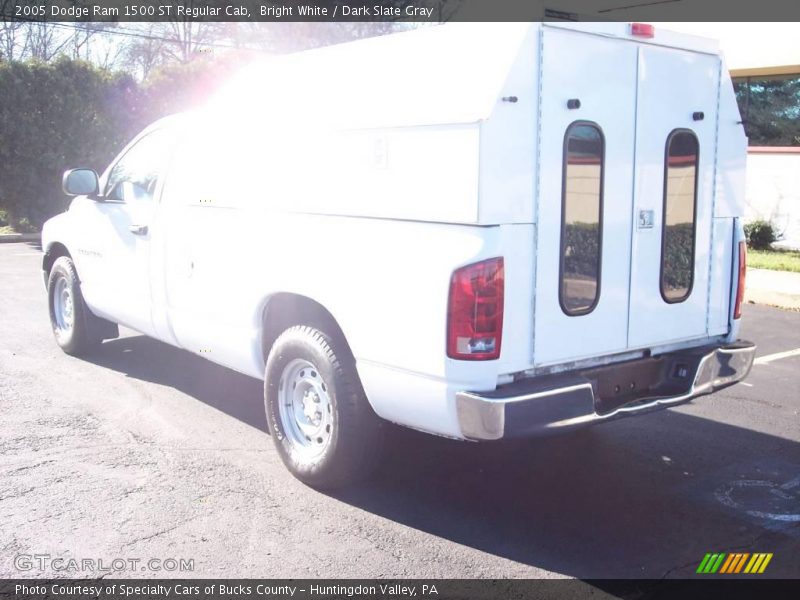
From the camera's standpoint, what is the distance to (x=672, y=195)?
4855 millimetres

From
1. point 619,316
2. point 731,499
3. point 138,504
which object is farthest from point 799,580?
point 138,504

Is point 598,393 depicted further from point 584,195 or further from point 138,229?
point 138,229

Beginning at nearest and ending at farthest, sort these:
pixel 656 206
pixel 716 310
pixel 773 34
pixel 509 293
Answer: pixel 509 293 → pixel 656 206 → pixel 716 310 → pixel 773 34

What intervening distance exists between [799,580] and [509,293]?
1.85 meters

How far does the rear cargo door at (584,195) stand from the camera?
4.22 meters

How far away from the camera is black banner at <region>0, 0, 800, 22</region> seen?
1747 cm

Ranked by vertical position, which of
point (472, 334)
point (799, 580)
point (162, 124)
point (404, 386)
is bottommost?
point (799, 580)

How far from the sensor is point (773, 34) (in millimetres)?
16406

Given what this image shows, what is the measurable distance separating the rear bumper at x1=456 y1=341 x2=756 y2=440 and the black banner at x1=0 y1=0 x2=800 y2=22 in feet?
44.8

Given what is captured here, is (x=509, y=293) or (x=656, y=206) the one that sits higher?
(x=656, y=206)

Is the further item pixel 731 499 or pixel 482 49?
pixel 731 499

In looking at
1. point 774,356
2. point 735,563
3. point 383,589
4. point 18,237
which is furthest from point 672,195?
point 18,237

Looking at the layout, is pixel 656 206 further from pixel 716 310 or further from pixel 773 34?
pixel 773 34

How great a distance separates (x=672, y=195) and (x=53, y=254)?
568 centimetres
